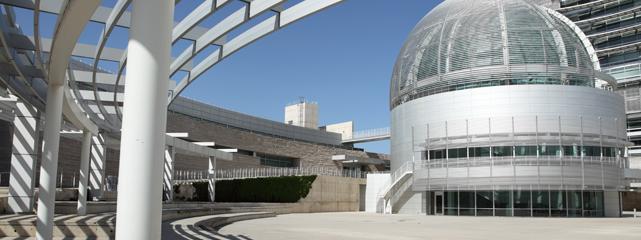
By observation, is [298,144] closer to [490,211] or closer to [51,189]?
[490,211]

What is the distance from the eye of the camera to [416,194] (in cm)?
4162

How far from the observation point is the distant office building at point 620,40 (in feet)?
213

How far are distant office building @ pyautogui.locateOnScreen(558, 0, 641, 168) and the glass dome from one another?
27.6 m

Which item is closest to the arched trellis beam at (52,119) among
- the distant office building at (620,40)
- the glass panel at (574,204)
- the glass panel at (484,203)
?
the glass panel at (484,203)

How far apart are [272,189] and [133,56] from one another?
116ft

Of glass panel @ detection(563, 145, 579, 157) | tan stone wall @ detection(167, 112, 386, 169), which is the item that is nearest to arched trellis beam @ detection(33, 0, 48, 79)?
glass panel @ detection(563, 145, 579, 157)

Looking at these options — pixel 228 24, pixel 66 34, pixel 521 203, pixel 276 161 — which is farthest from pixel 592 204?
pixel 66 34

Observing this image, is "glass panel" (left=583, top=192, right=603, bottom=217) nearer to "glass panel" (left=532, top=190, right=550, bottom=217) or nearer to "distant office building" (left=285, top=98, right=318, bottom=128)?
"glass panel" (left=532, top=190, right=550, bottom=217)

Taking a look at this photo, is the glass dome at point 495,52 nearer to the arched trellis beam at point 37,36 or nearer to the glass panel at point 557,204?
the glass panel at point 557,204

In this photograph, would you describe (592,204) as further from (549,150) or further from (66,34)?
(66,34)

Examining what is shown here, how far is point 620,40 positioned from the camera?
7225cm

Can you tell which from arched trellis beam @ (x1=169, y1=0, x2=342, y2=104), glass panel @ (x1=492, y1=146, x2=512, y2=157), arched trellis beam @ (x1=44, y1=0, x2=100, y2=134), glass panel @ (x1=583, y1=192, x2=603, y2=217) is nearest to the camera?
arched trellis beam @ (x1=44, y1=0, x2=100, y2=134)

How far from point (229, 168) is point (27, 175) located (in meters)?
39.4

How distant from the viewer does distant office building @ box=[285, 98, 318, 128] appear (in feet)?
332
